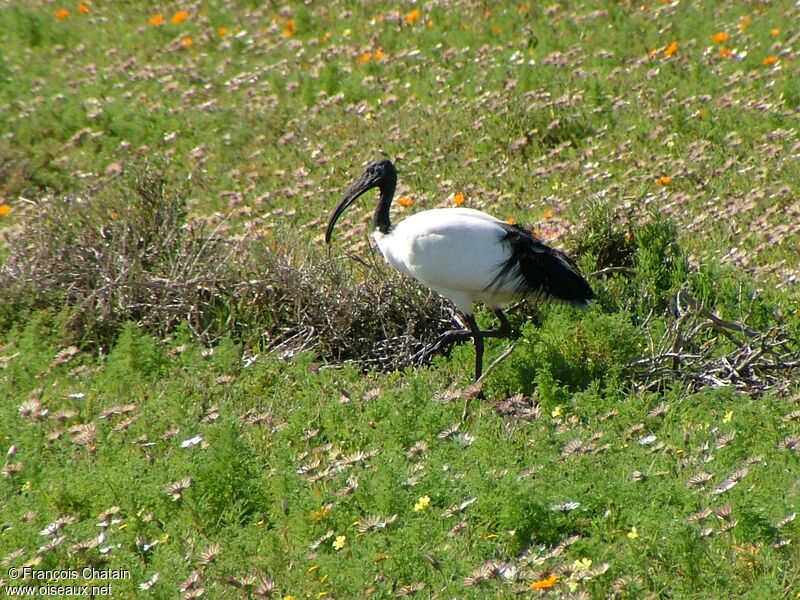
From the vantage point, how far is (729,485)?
4.27m

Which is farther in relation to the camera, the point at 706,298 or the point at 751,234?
the point at 751,234

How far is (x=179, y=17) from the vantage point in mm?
13172

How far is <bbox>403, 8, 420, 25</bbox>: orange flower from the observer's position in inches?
469

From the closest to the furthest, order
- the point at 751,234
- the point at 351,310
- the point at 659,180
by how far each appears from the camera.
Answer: the point at 351,310
the point at 751,234
the point at 659,180

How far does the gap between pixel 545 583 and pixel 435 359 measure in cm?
279

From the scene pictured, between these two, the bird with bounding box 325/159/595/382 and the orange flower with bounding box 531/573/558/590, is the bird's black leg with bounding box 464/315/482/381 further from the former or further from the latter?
the orange flower with bounding box 531/573/558/590

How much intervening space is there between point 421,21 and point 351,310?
595 cm

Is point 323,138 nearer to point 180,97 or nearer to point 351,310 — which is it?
point 180,97

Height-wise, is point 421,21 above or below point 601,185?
above

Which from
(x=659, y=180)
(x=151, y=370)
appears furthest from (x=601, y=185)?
(x=151, y=370)

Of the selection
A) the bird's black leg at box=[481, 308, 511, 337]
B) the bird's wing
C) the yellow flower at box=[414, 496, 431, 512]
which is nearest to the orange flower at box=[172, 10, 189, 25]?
the bird's black leg at box=[481, 308, 511, 337]

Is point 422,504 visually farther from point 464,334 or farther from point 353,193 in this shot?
point 353,193

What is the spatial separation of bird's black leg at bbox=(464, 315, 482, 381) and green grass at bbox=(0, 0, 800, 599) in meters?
0.16

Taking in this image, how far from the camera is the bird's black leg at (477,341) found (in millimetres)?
6258
